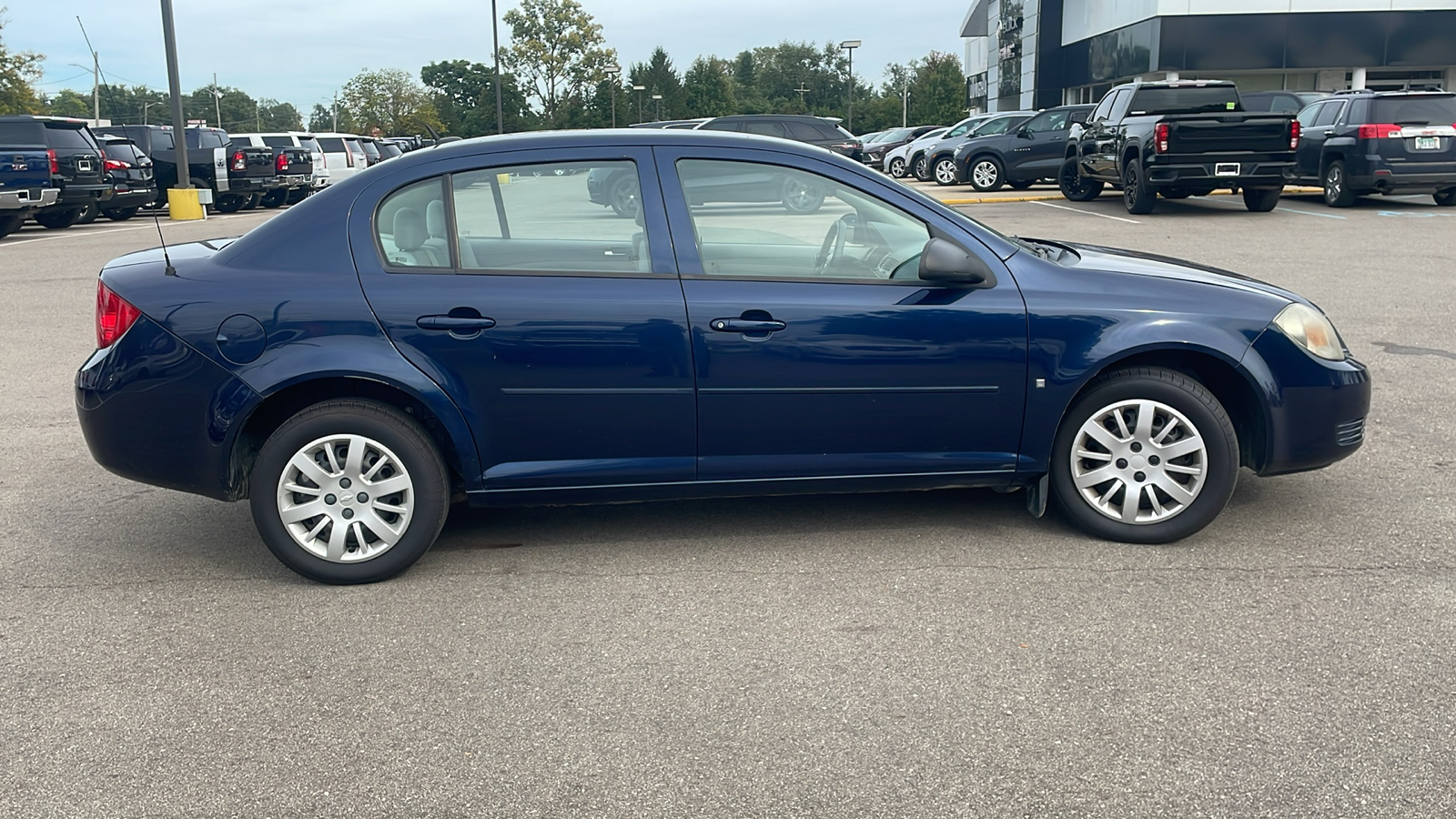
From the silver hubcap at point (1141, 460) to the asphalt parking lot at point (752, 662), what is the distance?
187 millimetres

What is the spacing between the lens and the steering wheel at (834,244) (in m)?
4.53

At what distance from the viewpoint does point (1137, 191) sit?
18.8m

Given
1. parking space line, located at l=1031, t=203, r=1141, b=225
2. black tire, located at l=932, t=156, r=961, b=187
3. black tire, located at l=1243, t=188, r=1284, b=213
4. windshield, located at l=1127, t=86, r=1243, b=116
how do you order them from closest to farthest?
1. parking space line, located at l=1031, t=203, r=1141, b=225
2. black tire, located at l=1243, t=188, r=1284, b=213
3. windshield, located at l=1127, t=86, r=1243, b=116
4. black tire, located at l=932, t=156, r=961, b=187

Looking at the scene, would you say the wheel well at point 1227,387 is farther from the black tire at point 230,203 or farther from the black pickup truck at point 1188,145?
the black tire at point 230,203

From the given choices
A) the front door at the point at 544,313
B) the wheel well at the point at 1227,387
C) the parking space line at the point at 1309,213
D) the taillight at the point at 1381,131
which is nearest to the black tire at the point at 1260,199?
the parking space line at the point at 1309,213

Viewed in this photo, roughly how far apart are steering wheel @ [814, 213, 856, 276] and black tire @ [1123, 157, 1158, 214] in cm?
1499

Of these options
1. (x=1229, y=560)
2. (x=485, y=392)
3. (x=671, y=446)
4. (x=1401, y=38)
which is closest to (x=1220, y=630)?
(x=1229, y=560)

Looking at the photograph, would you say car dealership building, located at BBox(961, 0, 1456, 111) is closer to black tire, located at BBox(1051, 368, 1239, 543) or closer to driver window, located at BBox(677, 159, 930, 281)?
black tire, located at BBox(1051, 368, 1239, 543)

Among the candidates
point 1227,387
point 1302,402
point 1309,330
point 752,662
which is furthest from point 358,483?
point 1309,330

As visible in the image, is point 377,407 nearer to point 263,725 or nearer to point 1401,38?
point 263,725

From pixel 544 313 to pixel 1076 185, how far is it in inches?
775

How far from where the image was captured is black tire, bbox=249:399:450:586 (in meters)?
4.30

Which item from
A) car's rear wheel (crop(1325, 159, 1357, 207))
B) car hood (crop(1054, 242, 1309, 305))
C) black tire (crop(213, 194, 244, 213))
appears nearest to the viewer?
car hood (crop(1054, 242, 1309, 305))

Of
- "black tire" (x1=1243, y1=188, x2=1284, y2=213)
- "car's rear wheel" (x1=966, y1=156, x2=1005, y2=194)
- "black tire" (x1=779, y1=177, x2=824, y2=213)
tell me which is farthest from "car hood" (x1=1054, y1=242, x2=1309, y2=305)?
"car's rear wheel" (x1=966, y1=156, x2=1005, y2=194)
